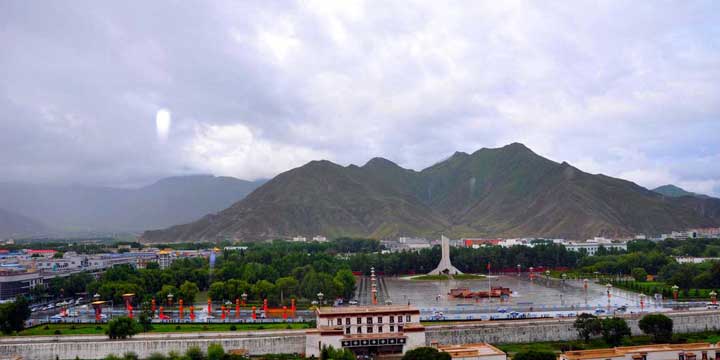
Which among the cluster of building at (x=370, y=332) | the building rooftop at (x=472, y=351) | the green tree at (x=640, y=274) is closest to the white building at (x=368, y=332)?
the cluster of building at (x=370, y=332)

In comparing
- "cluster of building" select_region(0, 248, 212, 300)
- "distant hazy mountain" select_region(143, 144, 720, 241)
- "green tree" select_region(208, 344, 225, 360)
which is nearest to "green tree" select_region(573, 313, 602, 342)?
"green tree" select_region(208, 344, 225, 360)

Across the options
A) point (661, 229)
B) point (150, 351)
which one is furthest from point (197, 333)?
point (661, 229)

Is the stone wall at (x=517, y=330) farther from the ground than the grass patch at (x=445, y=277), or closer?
closer

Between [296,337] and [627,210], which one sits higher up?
[627,210]

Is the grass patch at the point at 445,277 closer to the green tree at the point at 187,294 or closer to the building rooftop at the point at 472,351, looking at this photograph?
the green tree at the point at 187,294

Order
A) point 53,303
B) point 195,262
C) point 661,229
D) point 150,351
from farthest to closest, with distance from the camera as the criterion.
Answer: point 661,229, point 195,262, point 53,303, point 150,351

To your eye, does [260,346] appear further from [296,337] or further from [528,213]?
[528,213]
